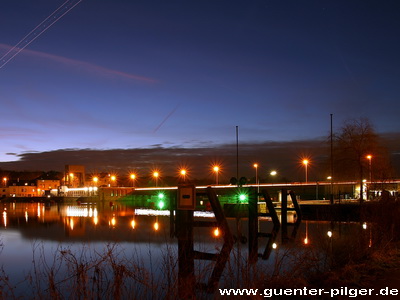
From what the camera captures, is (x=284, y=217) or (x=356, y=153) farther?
(x=356, y=153)

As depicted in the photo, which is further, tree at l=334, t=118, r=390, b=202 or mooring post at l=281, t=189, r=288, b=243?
tree at l=334, t=118, r=390, b=202

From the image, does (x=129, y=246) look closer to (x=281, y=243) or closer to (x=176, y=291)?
(x=281, y=243)

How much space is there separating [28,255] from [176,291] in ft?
49.1

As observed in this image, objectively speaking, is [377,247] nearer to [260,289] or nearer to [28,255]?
[260,289]

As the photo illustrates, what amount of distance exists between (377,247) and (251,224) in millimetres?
9437

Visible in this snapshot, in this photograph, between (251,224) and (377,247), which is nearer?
(377,247)

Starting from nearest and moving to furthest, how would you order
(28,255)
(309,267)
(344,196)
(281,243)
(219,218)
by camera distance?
(309,267)
(219,218)
(28,255)
(281,243)
(344,196)

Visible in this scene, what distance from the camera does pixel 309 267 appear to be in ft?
39.2

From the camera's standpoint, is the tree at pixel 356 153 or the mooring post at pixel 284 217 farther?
the tree at pixel 356 153

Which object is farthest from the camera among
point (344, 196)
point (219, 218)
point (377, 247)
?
point (344, 196)

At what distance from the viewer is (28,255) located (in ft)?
72.0

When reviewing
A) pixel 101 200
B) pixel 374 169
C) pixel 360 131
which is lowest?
pixel 101 200

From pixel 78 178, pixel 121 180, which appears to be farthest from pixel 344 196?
pixel 121 180

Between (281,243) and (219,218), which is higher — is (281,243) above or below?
below
